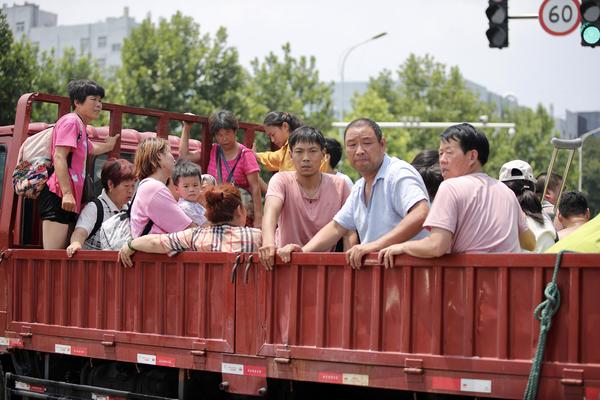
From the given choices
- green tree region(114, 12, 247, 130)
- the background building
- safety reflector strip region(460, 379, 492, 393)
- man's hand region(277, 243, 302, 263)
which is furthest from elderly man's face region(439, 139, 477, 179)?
the background building

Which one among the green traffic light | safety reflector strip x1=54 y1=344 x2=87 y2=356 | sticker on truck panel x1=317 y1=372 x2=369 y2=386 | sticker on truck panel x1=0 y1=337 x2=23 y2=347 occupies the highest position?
the green traffic light

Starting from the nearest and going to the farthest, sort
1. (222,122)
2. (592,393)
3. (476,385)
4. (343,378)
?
(592,393) → (476,385) → (343,378) → (222,122)

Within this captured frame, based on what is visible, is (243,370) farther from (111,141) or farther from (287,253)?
(111,141)

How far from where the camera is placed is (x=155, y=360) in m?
6.60

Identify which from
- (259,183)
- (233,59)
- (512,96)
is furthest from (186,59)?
(259,183)

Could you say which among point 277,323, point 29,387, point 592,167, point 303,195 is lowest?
point 29,387

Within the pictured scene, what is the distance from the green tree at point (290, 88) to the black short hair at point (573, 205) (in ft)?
102

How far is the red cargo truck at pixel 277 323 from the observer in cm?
472

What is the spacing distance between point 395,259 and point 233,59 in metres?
28.1

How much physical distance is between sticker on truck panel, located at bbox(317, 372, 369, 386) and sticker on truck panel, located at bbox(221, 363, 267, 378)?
471mm

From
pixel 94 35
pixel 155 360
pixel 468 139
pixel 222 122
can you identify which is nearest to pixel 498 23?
pixel 222 122

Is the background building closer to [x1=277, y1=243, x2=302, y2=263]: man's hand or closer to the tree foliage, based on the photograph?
the tree foliage

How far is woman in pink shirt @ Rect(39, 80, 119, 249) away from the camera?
764 centimetres

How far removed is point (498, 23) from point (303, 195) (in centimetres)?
847
